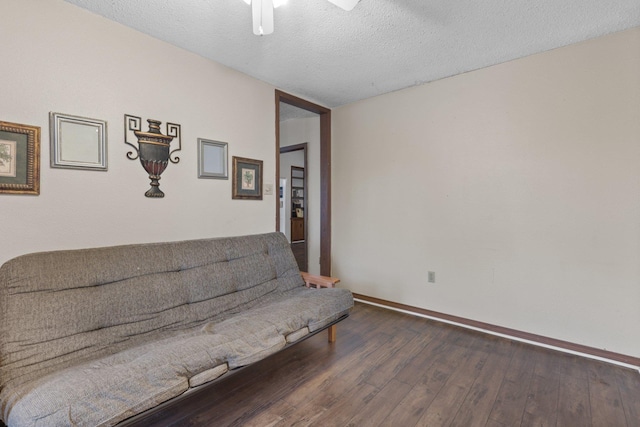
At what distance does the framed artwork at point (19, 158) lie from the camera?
1538mm

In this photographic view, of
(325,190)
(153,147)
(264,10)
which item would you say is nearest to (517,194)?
(325,190)

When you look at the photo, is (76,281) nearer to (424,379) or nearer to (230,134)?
(230,134)

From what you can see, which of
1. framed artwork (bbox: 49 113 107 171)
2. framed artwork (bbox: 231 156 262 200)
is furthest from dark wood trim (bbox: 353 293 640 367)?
framed artwork (bbox: 49 113 107 171)

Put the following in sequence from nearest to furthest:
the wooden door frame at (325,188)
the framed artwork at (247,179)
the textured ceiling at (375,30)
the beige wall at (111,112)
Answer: the beige wall at (111,112) → the textured ceiling at (375,30) → the framed artwork at (247,179) → the wooden door frame at (325,188)

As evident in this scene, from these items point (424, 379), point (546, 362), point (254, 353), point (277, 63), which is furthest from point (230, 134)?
point (546, 362)

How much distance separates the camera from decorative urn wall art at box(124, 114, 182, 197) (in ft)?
6.57

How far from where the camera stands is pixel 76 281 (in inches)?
60.8

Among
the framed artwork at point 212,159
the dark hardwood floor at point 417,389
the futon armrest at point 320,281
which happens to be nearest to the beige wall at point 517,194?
the dark hardwood floor at point 417,389

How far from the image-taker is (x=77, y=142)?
5.84 feet

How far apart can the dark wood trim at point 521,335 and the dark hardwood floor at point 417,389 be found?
80 mm

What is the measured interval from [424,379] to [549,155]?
6.40 feet

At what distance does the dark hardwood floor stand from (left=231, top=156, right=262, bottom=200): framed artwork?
140cm

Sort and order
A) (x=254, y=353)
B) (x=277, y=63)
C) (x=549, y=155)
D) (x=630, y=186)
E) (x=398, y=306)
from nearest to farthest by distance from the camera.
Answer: (x=254, y=353) < (x=630, y=186) < (x=549, y=155) < (x=277, y=63) < (x=398, y=306)

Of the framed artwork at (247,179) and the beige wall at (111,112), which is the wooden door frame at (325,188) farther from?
the beige wall at (111,112)
